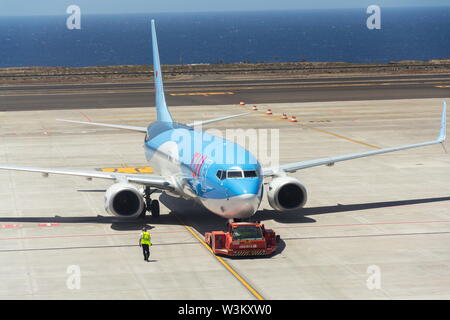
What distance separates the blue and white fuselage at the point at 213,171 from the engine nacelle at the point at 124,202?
7.76 ft

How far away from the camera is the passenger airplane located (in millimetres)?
31703

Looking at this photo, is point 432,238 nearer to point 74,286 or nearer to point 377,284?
point 377,284

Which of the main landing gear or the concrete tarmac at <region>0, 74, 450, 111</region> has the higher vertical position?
the concrete tarmac at <region>0, 74, 450, 111</region>

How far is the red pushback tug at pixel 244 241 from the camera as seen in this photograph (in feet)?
101

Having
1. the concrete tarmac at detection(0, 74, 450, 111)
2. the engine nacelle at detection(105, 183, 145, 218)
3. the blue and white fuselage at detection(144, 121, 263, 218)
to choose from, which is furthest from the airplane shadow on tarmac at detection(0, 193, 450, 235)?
the concrete tarmac at detection(0, 74, 450, 111)

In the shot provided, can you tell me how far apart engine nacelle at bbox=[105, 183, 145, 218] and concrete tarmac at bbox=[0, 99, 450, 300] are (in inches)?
36.6

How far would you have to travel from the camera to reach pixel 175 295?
2609 centimetres

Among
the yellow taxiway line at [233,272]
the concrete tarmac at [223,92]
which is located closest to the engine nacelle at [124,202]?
the yellow taxiway line at [233,272]

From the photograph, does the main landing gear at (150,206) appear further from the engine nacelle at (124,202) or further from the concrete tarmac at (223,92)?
the concrete tarmac at (223,92)

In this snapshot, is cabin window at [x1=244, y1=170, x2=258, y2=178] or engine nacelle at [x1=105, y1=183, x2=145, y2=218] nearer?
cabin window at [x1=244, y1=170, x2=258, y2=178]

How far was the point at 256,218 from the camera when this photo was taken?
37.6 meters

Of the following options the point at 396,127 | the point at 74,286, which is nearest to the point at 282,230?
the point at 74,286

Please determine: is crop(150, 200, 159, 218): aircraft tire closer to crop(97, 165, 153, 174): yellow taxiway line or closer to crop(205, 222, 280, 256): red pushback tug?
crop(205, 222, 280, 256): red pushback tug

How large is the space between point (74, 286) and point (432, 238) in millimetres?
15921
